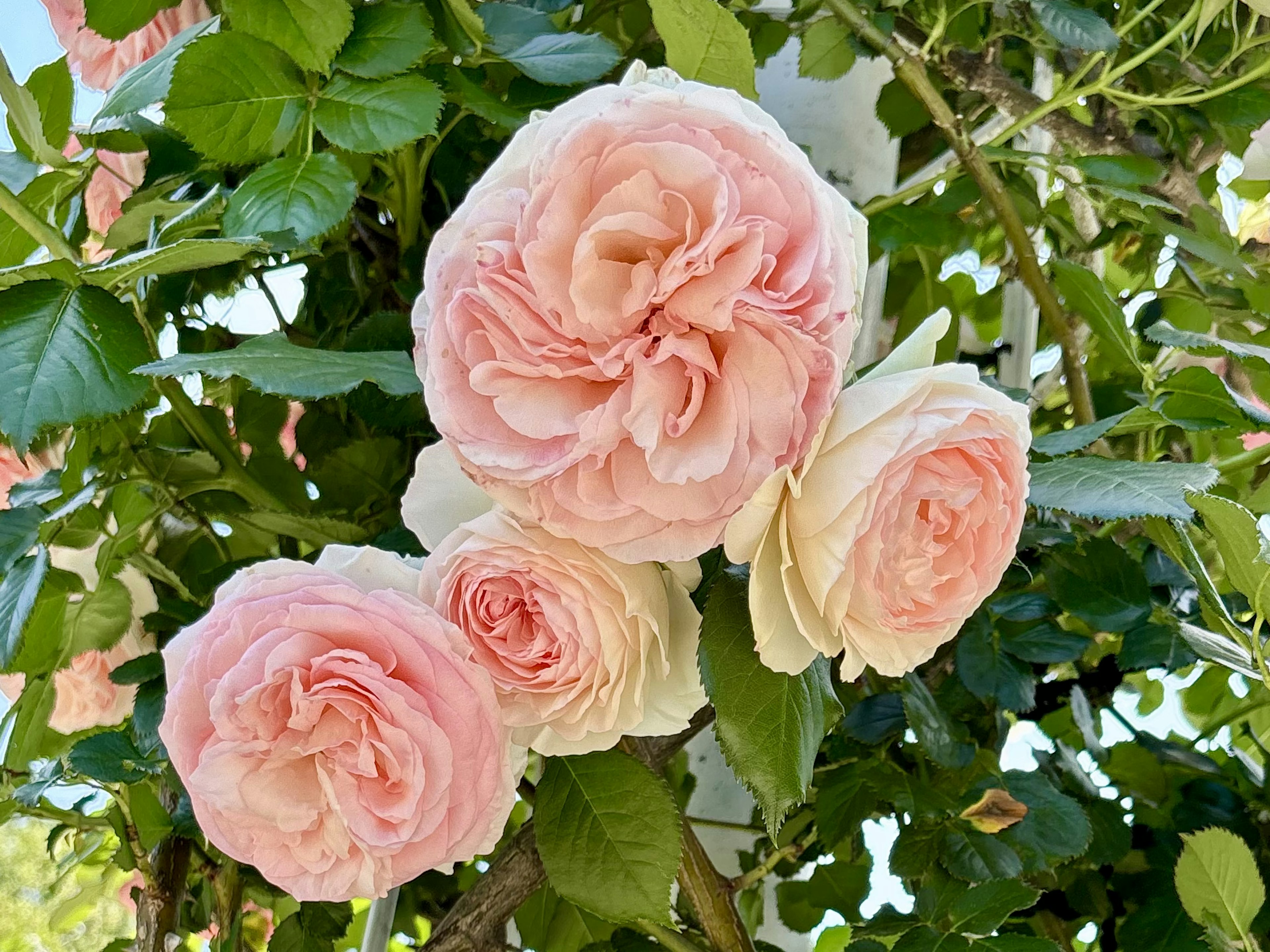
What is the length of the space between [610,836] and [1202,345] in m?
0.27

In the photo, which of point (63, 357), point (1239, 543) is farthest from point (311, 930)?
point (1239, 543)

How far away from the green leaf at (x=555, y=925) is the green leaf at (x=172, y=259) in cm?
34

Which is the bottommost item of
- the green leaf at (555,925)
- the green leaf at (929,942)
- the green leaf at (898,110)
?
the green leaf at (555,925)

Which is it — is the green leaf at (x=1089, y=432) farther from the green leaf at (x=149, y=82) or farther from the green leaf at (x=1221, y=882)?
the green leaf at (x=149, y=82)

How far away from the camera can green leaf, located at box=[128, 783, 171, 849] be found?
1.51 feet

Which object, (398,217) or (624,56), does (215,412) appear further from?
(624,56)

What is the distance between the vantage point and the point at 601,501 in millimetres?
227

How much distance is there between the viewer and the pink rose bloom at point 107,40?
0.42m

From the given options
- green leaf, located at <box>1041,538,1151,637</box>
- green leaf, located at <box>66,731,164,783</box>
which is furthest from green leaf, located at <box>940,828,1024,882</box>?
green leaf, located at <box>66,731,164,783</box>

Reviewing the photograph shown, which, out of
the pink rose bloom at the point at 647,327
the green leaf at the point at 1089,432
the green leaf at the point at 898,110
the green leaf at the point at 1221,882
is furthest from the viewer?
the green leaf at the point at 898,110

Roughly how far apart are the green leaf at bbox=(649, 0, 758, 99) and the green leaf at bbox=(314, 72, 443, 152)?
78mm

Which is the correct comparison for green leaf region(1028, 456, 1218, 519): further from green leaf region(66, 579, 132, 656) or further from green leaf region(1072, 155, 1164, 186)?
green leaf region(66, 579, 132, 656)

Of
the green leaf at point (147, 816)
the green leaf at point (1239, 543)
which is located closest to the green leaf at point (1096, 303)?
the green leaf at point (1239, 543)

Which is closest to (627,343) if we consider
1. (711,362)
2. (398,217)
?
(711,362)
